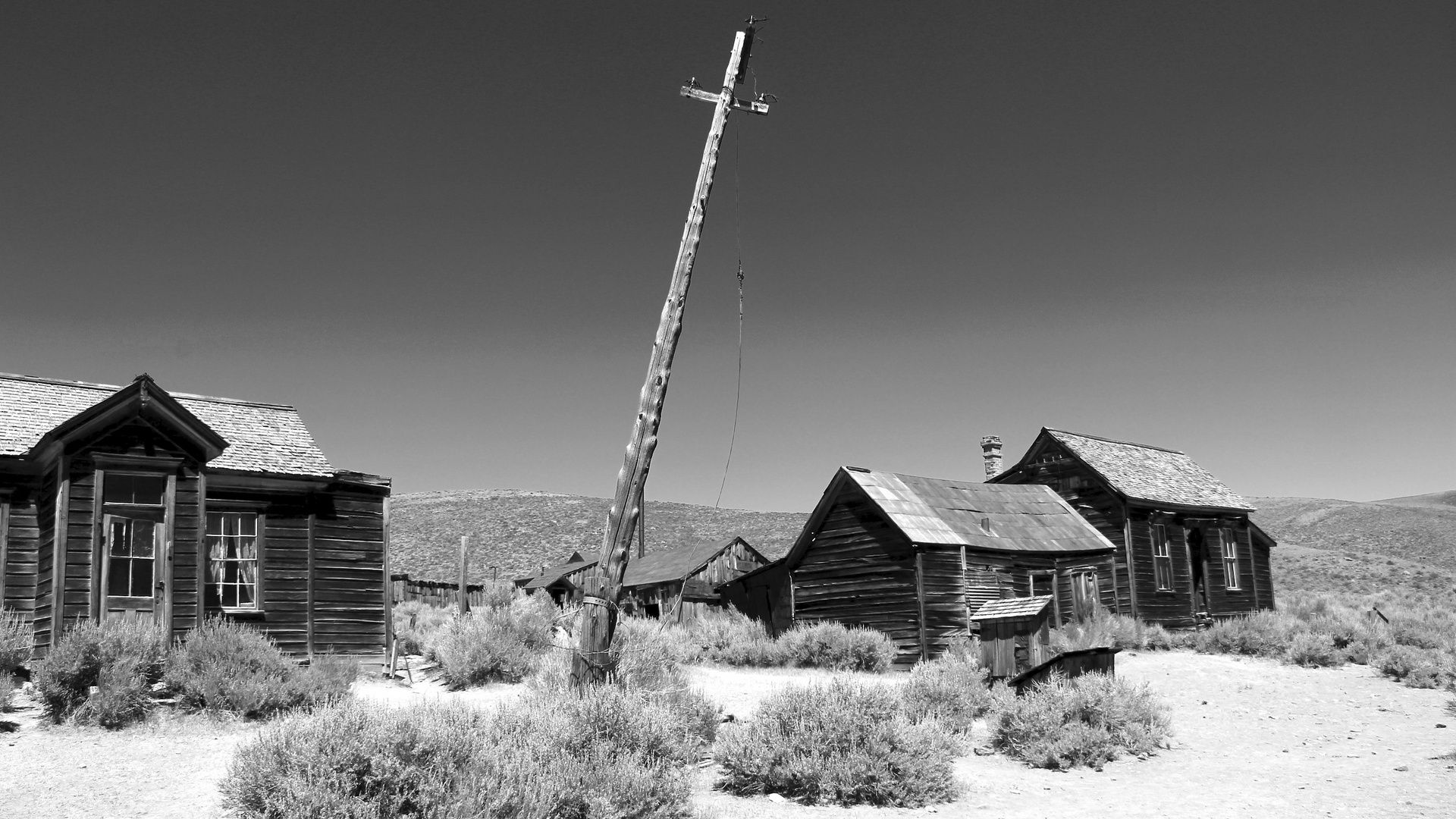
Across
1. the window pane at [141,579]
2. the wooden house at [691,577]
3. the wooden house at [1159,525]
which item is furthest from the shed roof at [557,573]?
the window pane at [141,579]

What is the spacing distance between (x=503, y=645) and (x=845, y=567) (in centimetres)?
927

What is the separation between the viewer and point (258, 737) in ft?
24.3

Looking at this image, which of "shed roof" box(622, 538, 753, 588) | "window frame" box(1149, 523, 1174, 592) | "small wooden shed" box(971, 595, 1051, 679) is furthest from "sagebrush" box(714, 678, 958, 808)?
"shed roof" box(622, 538, 753, 588)

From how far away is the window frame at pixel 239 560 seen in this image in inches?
637

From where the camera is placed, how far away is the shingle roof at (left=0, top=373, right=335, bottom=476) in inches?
634

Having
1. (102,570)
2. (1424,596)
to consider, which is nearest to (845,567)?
(102,570)

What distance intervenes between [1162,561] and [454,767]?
25.6 meters

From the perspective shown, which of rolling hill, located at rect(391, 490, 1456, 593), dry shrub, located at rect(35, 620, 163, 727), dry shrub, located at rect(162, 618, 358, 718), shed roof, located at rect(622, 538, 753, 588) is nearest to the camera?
dry shrub, located at rect(35, 620, 163, 727)

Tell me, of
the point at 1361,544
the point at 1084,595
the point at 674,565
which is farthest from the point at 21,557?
the point at 1361,544

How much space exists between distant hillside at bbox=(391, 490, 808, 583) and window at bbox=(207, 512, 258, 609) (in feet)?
154

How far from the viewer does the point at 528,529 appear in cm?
8231

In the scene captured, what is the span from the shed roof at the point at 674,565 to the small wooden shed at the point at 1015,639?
20.6 m

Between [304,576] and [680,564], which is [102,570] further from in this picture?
[680,564]

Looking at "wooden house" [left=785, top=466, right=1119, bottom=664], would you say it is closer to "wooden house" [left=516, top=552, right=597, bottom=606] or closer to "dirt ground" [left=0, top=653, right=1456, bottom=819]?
"dirt ground" [left=0, top=653, right=1456, bottom=819]
